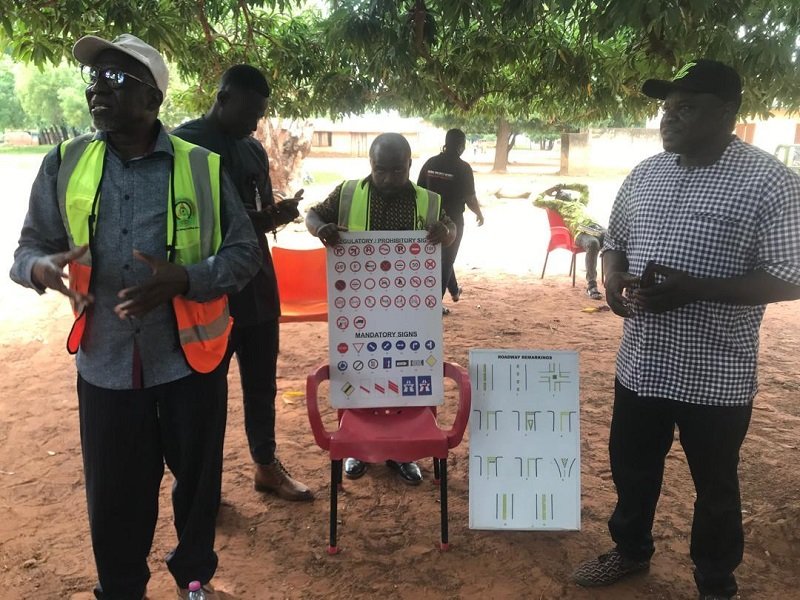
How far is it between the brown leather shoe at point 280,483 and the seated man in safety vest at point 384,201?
128 centimetres

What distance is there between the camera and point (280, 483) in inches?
128

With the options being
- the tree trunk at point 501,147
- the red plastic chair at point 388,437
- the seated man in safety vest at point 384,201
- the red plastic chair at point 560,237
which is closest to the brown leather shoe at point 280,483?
the red plastic chair at point 388,437

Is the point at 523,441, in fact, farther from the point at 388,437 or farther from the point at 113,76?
the point at 113,76

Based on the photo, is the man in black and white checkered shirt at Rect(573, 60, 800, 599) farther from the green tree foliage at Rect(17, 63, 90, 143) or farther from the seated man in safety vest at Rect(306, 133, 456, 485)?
the green tree foliage at Rect(17, 63, 90, 143)

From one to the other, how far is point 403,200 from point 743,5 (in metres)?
1.70

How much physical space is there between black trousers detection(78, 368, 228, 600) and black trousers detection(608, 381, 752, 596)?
1.58 m

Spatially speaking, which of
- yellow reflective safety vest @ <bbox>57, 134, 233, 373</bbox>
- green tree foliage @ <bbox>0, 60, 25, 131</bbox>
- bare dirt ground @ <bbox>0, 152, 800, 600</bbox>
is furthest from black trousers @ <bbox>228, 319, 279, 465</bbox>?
green tree foliage @ <bbox>0, 60, 25, 131</bbox>

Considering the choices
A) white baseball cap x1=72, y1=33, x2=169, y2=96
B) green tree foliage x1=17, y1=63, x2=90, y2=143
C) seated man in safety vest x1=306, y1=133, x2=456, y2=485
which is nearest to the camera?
white baseball cap x1=72, y1=33, x2=169, y2=96

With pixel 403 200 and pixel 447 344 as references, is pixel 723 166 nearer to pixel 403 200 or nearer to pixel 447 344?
pixel 403 200

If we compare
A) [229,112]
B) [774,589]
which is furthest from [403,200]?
[774,589]

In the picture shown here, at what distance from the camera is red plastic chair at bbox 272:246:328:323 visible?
4703 millimetres

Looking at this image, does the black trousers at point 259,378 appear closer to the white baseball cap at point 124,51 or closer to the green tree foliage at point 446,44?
the white baseball cap at point 124,51

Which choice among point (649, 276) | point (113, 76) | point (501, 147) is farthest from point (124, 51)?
point (501, 147)

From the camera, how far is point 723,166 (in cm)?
214
